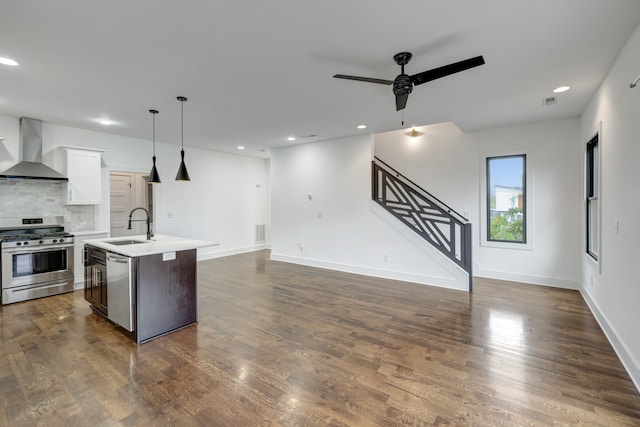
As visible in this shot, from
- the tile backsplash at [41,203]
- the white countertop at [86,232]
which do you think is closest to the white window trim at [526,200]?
the white countertop at [86,232]

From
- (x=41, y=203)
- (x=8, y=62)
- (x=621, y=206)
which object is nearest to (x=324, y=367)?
(x=621, y=206)

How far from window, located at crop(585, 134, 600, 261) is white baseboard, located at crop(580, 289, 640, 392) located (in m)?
0.80

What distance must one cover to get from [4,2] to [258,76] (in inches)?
74.7

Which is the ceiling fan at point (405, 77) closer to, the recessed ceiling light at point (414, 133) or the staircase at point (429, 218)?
the staircase at point (429, 218)

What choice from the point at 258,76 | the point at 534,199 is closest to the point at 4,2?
the point at 258,76

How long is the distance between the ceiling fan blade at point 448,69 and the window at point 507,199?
3.64 m

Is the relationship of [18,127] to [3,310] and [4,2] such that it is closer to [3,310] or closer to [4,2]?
[3,310]

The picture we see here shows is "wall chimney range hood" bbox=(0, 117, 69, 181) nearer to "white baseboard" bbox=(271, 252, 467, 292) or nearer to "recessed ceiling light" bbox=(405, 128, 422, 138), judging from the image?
"white baseboard" bbox=(271, 252, 467, 292)

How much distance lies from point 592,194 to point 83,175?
7.93 metres

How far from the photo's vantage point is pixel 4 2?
6.59ft

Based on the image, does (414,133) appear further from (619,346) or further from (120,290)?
(120,290)

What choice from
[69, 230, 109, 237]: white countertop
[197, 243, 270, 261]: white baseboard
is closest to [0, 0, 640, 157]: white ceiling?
[69, 230, 109, 237]: white countertop

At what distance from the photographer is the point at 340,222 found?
6.26 meters

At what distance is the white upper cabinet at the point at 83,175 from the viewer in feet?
16.2
